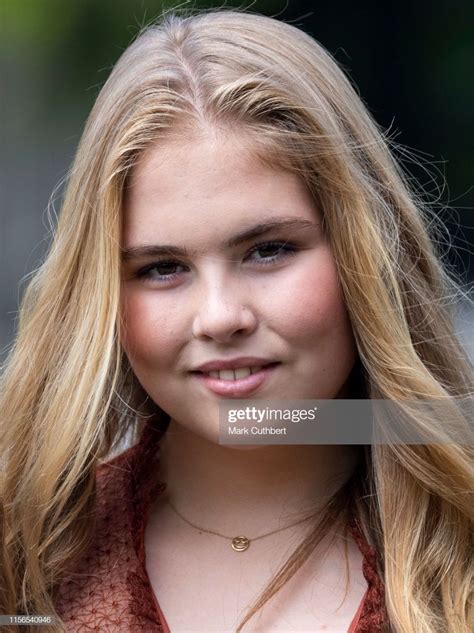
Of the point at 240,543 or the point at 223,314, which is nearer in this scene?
the point at 223,314

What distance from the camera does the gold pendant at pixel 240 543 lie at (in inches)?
49.5

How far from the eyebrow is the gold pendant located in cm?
39

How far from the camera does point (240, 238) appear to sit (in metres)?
1.16

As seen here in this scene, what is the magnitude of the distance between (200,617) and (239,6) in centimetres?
86

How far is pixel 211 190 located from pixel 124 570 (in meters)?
0.52

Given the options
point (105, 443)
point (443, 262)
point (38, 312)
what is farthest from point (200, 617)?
point (443, 262)

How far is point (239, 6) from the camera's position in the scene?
1364 mm

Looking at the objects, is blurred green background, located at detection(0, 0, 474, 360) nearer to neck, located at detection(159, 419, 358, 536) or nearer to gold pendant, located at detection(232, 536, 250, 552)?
neck, located at detection(159, 419, 358, 536)

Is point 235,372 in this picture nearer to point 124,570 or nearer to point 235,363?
point 235,363

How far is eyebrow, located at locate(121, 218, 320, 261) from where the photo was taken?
116 centimetres

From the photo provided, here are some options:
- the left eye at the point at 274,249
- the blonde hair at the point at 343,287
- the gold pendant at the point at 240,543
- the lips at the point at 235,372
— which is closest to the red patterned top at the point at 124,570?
the blonde hair at the point at 343,287

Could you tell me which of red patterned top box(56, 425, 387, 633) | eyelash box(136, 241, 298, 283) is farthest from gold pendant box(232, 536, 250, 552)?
eyelash box(136, 241, 298, 283)

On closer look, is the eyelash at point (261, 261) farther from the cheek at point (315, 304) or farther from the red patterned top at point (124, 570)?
the red patterned top at point (124, 570)

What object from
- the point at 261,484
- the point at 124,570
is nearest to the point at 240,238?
the point at 261,484
